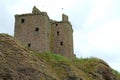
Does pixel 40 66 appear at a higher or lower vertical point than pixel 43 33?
lower

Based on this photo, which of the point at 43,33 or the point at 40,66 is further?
the point at 43,33

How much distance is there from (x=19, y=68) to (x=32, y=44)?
32.4 feet

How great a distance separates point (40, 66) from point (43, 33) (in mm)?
8039

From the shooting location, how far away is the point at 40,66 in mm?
49000

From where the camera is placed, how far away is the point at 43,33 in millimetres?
55812

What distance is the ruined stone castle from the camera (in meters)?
55.5

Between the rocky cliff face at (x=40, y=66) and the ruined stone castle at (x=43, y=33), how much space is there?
222cm

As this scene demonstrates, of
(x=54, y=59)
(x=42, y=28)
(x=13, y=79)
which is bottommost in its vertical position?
(x=13, y=79)

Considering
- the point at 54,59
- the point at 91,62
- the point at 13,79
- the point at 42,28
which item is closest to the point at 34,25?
the point at 42,28

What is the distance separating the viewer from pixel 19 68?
45.8 m

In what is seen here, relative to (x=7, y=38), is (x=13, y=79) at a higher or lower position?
lower

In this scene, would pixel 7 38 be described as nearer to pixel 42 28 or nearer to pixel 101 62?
pixel 42 28

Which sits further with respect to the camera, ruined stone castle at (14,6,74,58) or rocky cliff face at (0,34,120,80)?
ruined stone castle at (14,6,74,58)

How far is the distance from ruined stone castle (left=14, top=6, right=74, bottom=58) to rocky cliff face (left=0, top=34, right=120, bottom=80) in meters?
2.22
